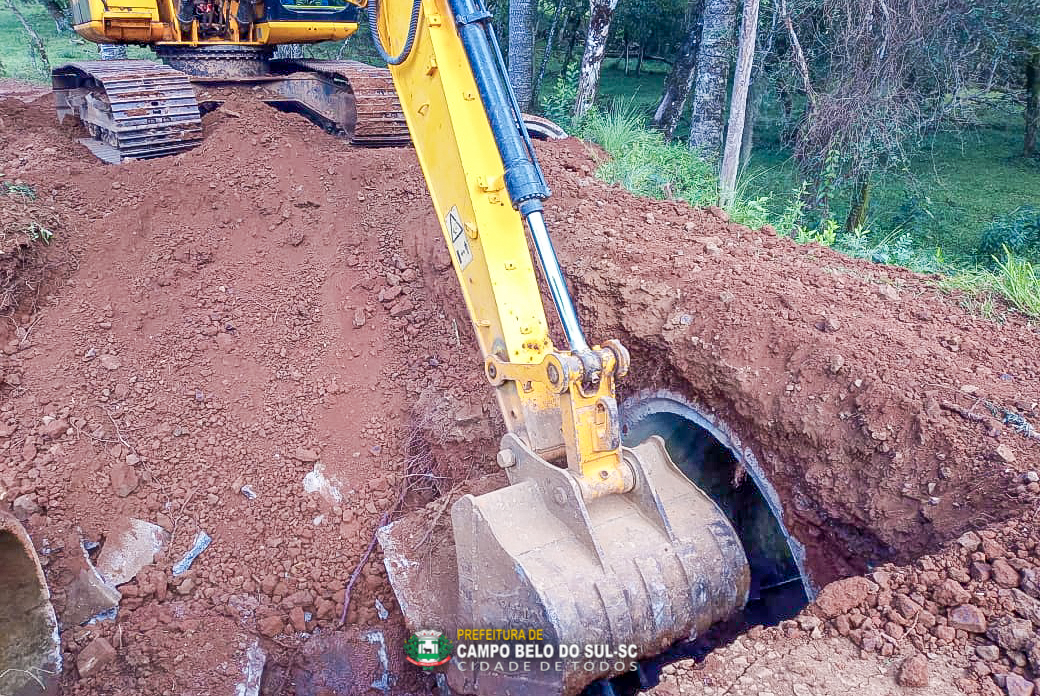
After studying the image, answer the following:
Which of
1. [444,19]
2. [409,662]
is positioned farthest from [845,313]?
[409,662]

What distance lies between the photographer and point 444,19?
3.03 metres

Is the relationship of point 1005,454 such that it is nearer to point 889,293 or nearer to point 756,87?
point 889,293

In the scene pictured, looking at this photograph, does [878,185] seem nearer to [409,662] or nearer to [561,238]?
[561,238]

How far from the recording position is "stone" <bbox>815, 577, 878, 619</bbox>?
2311mm

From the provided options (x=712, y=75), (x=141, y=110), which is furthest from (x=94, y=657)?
(x=712, y=75)

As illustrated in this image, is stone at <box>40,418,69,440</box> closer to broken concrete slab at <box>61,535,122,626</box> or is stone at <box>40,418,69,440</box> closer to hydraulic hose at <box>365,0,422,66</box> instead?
broken concrete slab at <box>61,535,122,626</box>

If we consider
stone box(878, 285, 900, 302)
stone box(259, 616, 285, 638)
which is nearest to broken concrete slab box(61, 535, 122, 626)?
stone box(259, 616, 285, 638)

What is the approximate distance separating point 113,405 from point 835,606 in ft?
11.8

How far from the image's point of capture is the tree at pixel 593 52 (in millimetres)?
8555

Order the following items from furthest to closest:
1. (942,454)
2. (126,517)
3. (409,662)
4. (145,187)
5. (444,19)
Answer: (145,187) < (126,517) < (409,662) < (444,19) < (942,454)

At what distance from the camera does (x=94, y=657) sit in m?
3.09

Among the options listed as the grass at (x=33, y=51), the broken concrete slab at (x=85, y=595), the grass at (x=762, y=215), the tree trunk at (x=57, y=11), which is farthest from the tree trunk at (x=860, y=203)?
the grass at (x=33, y=51)

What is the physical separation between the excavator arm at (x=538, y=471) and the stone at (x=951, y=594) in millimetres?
679

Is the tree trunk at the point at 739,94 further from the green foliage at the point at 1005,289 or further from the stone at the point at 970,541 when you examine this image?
the stone at the point at 970,541
